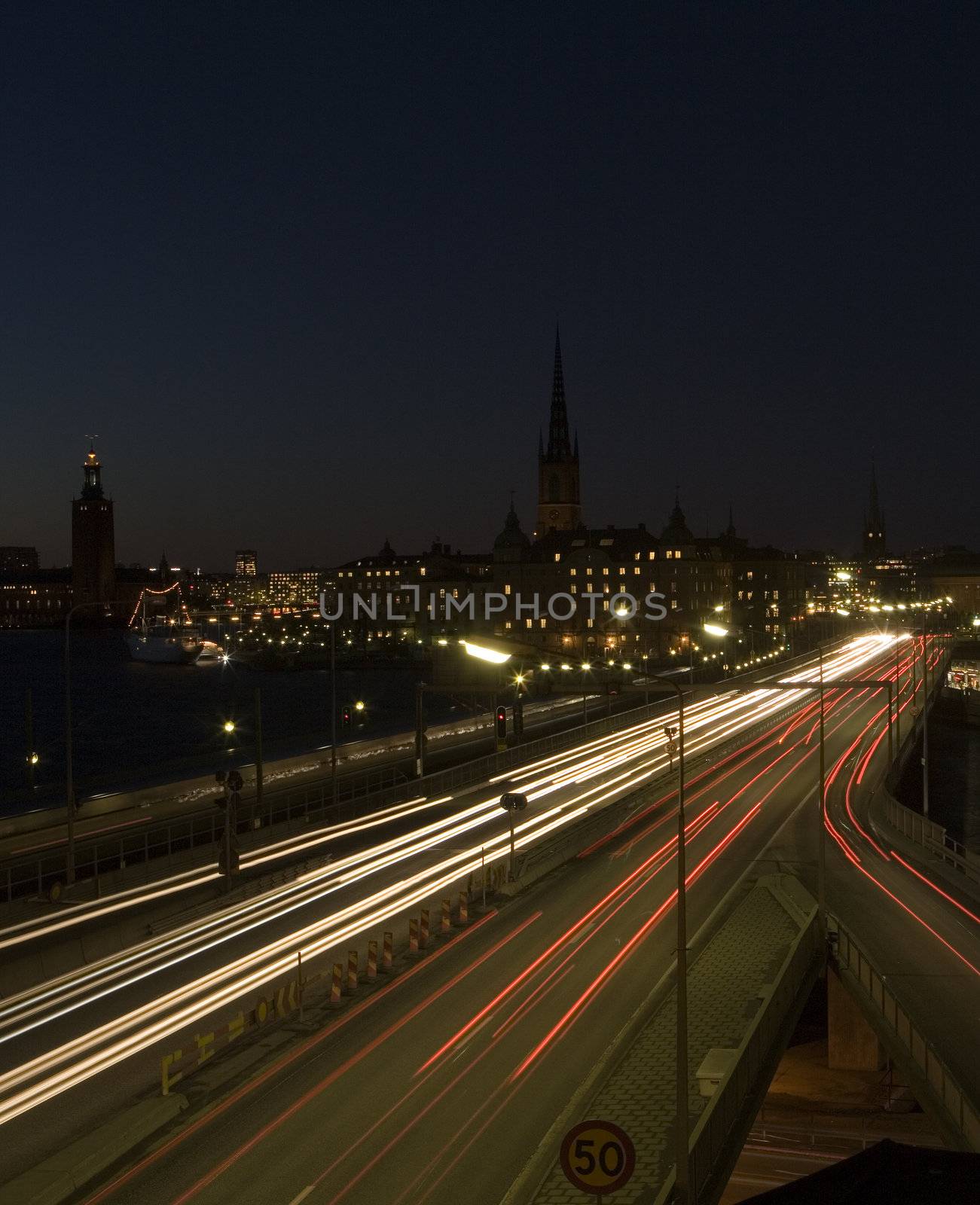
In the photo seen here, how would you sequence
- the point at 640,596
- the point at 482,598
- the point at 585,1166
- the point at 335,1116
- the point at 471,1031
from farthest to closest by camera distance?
1. the point at 482,598
2. the point at 640,596
3. the point at 471,1031
4. the point at 335,1116
5. the point at 585,1166

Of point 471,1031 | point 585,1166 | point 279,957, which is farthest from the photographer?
point 279,957

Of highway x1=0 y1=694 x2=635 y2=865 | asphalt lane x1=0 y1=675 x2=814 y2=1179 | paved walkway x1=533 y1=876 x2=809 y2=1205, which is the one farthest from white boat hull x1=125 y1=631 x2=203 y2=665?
paved walkway x1=533 y1=876 x2=809 y2=1205

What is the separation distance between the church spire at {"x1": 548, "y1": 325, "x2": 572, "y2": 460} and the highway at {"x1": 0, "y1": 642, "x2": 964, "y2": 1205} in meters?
131

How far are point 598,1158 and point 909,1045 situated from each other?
792 cm

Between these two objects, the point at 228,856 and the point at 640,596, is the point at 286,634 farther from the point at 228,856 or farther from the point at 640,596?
the point at 228,856

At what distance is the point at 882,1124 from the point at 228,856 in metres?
12.6

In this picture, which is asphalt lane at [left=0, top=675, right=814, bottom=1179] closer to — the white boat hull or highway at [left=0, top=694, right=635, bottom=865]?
highway at [left=0, top=694, right=635, bottom=865]

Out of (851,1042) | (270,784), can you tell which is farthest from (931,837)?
(270,784)

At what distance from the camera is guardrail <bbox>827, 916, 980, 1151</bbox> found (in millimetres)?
12578

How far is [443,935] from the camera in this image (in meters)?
19.8

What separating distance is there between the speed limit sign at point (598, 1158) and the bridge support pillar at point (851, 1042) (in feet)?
49.4

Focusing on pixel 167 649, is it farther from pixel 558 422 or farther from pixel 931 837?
pixel 931 837

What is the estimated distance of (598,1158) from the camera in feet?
27.8

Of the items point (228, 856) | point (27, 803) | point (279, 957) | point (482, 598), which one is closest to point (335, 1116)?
point (279, 957)
